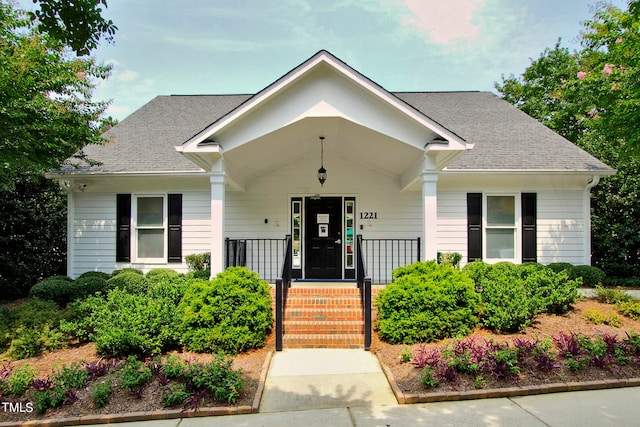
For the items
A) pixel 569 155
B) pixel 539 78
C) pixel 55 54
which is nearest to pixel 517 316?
pixel 569 155

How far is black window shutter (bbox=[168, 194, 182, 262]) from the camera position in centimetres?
930

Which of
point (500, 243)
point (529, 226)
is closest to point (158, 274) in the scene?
point (500, 243)

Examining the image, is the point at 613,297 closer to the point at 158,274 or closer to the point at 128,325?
the point at 128,325

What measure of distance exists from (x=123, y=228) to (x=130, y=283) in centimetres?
216

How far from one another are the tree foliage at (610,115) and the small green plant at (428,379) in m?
6.05

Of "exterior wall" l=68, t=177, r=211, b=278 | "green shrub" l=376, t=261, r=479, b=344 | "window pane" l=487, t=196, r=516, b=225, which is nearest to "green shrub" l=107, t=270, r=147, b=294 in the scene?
"exterior wall" l=68, t=177, r=211, b=278

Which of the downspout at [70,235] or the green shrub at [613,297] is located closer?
the green shrub at [613,297]

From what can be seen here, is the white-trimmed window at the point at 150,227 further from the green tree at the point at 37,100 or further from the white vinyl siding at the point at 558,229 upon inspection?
the white vinyl siding at the point at 558,229

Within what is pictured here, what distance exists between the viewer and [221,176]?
6867mm

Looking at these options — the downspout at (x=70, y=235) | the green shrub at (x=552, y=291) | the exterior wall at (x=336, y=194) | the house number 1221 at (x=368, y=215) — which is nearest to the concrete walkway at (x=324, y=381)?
the green shrub at (x=552, y=291)

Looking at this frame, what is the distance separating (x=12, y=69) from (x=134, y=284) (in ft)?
15.4

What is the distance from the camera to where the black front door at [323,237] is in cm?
930

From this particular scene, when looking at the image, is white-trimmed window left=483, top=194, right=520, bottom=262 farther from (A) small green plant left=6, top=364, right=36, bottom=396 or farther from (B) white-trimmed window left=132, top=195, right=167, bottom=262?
(A) small green plant left=6, top=364, right=36, bottom=396

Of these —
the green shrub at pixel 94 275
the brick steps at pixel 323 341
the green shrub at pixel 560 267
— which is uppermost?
the green shrub at pixel 560 267
